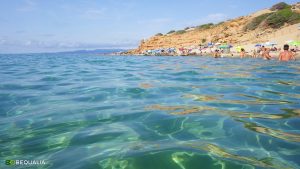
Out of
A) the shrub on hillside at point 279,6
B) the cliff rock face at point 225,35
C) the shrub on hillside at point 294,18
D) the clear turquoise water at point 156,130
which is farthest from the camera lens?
the shrub on hillside at point 279,6

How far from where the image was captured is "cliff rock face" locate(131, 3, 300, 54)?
47.2 meters

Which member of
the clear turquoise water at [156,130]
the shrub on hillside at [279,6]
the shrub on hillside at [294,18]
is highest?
the shrub on hillside at [279,6]

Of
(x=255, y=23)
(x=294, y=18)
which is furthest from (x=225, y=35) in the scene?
(x=294, y=18)

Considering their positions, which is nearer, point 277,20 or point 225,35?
point 277,20

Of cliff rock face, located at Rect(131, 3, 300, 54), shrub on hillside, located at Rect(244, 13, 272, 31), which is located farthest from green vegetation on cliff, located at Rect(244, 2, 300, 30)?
cliff rock face, located at Rect(131, 3, 300, 54)

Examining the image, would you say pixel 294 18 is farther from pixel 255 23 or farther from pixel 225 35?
pixel 225 35

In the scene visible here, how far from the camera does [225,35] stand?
5603cm

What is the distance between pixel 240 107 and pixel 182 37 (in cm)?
6383

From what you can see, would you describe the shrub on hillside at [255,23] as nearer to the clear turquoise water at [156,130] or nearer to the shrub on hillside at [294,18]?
the shrub on hillside at [294,18]

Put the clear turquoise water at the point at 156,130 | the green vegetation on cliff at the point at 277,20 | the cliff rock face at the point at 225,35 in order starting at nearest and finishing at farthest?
the clear turquoise water at the point at 156,130
the cliff rock face at the point at 225,35
the green vegetation on cliff at the point at 277,20

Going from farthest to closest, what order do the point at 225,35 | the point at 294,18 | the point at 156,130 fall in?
the point at 225,35 → the point at 294,18 → the point at 156,130

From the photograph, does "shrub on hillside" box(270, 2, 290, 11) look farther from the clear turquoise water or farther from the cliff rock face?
the clear turquoise water

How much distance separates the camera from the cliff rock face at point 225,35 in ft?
155

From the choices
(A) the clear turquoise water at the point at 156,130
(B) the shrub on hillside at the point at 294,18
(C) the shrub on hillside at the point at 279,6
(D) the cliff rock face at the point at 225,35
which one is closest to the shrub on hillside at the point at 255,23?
(D) the cliff rock face at the point at 225,35
